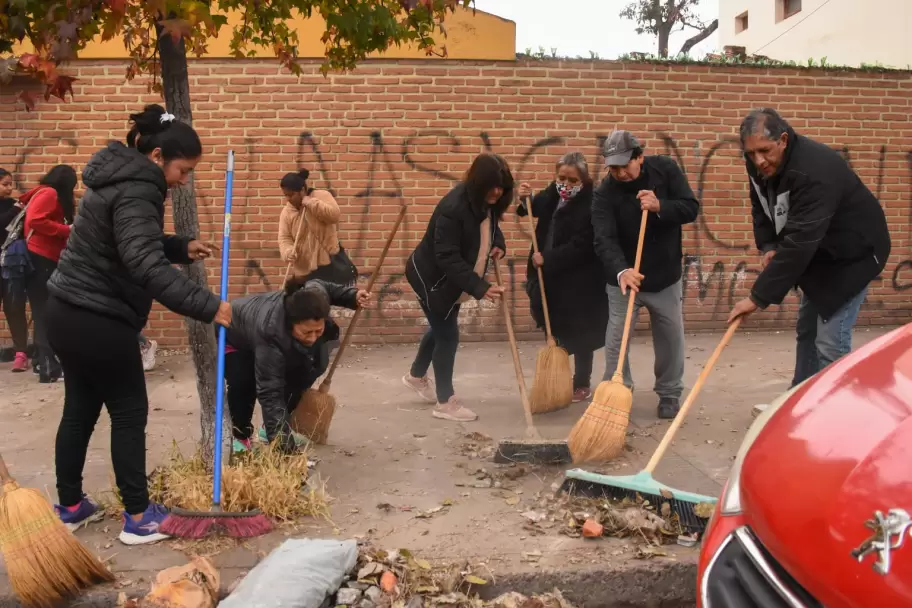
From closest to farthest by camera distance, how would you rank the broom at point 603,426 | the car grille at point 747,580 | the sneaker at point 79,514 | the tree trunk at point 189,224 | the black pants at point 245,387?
the car grille at point 747,580
the sneaker at point 79,514
the tree trunk at point 189,224
the broom at point 603,426
the black pants at point 245,387

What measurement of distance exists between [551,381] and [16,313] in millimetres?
4800

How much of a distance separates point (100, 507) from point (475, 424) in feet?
7.77

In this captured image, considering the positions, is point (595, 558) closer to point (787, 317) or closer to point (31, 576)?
point (31, 576)

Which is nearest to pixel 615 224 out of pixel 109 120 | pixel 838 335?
pixel 838 335

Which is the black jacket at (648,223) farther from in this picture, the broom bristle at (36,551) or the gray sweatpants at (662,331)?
the broom bristle at (36,551)

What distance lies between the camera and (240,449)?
453 cm

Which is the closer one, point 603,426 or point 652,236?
point 603,426

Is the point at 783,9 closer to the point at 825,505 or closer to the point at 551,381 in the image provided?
the point at 551,381

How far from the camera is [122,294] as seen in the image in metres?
3.41

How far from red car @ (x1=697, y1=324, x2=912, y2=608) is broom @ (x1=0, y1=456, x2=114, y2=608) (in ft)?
7.62

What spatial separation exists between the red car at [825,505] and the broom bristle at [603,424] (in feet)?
6.56

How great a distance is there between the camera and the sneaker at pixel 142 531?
3.54 meters

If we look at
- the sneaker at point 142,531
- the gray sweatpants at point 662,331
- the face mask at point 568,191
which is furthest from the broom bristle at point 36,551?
the face mask at point 568,191

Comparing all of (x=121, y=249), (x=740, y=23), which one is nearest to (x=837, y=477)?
(x=121, y=249)
